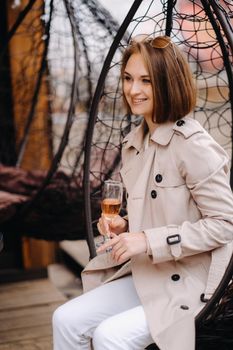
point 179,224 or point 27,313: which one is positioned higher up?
point 179,224

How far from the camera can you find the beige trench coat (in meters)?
1.67

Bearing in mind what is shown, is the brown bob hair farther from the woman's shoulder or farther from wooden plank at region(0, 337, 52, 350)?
wooden plank at region(0, 337, 52, 350)

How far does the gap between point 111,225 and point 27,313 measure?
5.13ft

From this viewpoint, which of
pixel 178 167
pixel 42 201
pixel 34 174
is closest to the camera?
pixel 178 167

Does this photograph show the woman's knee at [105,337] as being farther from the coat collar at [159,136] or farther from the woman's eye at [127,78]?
the woman's eye at [127,78]

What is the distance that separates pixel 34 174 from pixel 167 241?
214 cm

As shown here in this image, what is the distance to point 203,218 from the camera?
1.72 meters

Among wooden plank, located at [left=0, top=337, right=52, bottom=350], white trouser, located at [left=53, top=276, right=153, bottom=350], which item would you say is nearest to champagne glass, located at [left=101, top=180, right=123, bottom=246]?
white trouser, located at [left=53, top=276, right=153, bottom=350]

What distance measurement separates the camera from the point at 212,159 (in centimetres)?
169

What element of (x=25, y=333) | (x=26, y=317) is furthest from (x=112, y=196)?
(x=26, y=317)

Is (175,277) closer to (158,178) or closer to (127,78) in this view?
(158,178)

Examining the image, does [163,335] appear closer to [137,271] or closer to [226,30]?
[137,271]

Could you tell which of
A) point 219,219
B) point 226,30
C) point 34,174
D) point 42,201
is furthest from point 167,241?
point 34,174

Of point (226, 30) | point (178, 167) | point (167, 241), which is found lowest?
point (167, 241)
